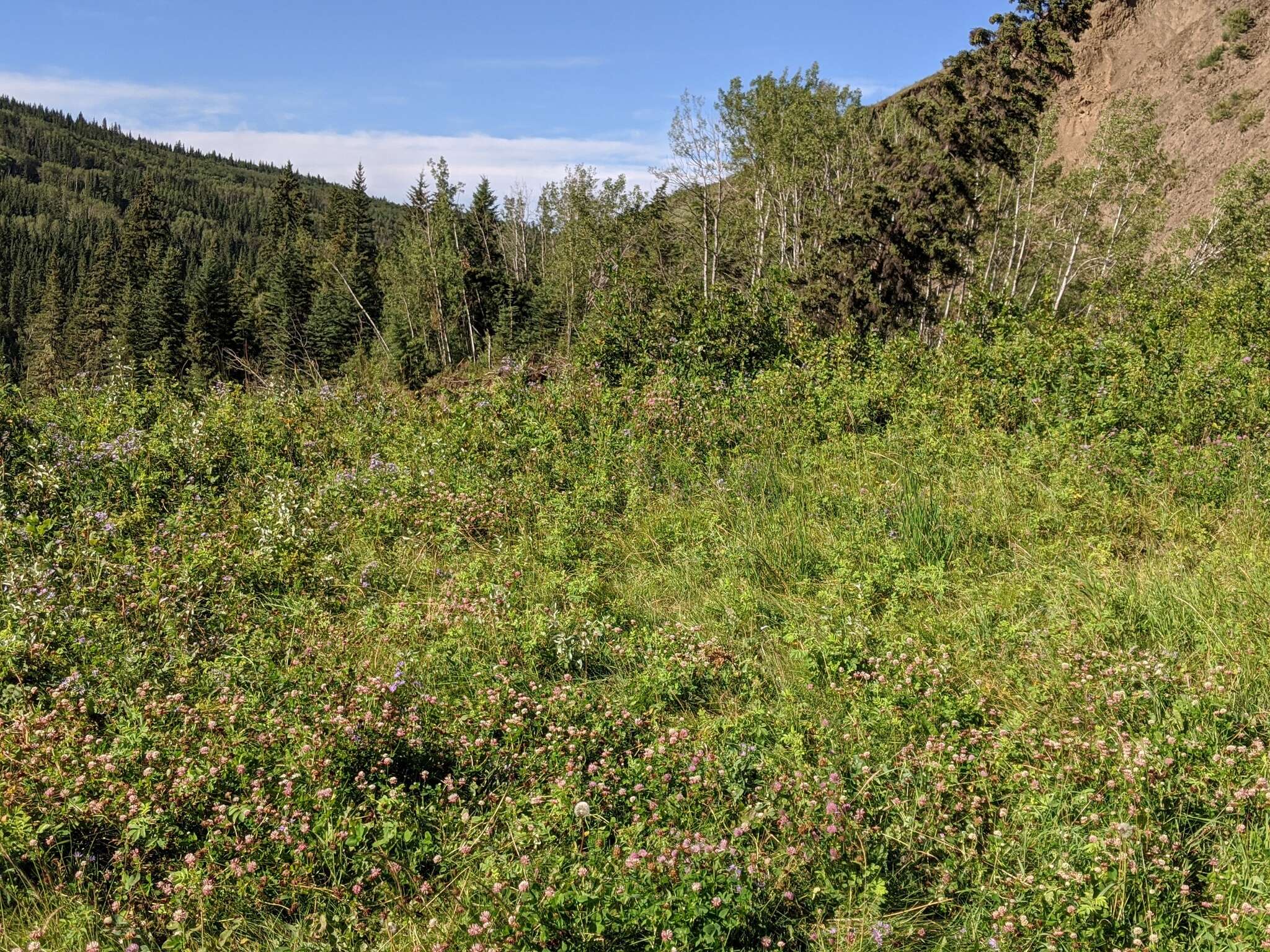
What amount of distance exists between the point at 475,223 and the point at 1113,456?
52.8 meters

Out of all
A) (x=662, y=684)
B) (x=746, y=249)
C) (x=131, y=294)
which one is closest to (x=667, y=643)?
(x=662, y=684)

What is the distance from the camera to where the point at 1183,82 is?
50.2 meters

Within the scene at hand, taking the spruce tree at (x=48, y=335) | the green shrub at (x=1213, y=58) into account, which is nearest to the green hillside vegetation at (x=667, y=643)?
the green shrub at (x=1213, y=58)

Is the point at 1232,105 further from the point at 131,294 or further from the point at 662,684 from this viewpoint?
the point at 131,294

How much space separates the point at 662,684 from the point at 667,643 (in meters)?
0.39

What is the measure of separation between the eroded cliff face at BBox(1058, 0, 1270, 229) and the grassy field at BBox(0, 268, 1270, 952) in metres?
46.2

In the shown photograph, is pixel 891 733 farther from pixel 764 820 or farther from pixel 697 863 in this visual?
pixel 697 863

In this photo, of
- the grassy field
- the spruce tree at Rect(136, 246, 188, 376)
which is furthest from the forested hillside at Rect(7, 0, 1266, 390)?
the grassy field

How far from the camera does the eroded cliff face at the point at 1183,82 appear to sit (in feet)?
144

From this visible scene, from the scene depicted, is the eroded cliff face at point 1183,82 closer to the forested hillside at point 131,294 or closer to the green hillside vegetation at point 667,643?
the green hillside vegetation at point 667,643

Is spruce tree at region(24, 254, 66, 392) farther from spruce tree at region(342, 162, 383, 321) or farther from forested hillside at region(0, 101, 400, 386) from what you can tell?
spruce tree at region(342, 162, 383, 321)

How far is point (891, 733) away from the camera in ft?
10.3

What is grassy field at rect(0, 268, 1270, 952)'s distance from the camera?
2408 mm

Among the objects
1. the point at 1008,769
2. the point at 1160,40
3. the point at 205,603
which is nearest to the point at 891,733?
the point at 1008,769
